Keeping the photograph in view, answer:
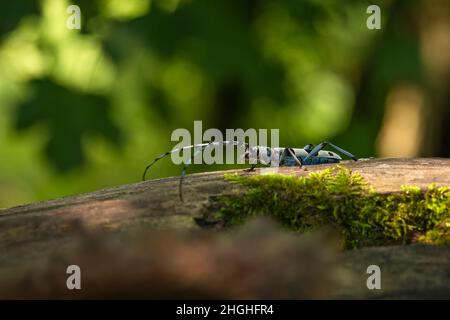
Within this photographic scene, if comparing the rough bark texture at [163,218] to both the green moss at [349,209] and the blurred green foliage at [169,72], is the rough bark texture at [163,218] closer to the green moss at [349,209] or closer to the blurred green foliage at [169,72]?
the green moss at [349,209]

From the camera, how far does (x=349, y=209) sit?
3.42 metres

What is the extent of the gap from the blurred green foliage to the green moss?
3763 mm

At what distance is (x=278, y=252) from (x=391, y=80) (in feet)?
20.8

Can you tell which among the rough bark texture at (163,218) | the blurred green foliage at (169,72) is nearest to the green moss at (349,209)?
the rough bark texture at (163,218)

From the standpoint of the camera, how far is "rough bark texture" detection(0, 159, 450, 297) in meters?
2.73

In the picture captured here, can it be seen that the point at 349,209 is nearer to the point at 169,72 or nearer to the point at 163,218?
the point at 163,218

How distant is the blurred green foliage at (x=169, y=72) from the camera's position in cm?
713

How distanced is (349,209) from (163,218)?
89cm

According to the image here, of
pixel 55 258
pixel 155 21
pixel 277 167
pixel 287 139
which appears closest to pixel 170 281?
pixel 55 258

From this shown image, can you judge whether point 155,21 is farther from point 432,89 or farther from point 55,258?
point 55,258

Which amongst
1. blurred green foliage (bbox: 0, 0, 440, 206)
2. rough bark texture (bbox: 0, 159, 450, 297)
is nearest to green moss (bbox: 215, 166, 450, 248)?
rough bark texture (bbox: 0, 159, 450, 297)

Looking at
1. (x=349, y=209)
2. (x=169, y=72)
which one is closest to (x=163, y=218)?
(x=349, y=209)

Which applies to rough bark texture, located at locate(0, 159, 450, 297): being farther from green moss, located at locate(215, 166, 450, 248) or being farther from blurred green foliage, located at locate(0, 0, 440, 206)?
blurred green foliage, located at locate(0, 0, 440, 206)

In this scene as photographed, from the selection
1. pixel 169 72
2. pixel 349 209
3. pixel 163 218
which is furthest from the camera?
pixel 169 72
